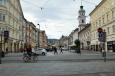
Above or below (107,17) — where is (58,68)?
below

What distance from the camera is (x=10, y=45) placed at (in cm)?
5472

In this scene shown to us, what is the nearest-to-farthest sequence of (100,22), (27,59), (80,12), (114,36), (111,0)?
(27,59)
(114,36)
(111,0)
(100,22)
(80,12)

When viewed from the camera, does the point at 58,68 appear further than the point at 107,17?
No

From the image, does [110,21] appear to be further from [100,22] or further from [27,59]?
[27,59]

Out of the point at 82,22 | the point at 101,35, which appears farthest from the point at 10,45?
the point at 82,22

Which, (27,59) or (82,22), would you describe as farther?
(82,22)

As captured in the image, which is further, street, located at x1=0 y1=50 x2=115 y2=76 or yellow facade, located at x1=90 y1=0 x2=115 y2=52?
yellow facade, located at x1=90 y1=0 x2=115 y2=52

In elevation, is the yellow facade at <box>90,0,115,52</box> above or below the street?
above

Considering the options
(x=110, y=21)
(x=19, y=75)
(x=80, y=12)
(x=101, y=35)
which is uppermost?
(x=80, y=12)

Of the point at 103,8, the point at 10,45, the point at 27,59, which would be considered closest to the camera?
the point at 27,59

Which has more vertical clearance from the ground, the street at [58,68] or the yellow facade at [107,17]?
the yellow facade at [107,17]

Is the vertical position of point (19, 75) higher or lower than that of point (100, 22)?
lower

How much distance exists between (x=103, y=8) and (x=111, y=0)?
7.90m

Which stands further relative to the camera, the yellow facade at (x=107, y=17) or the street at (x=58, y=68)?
the yellow facade at (x=107, y=17)
